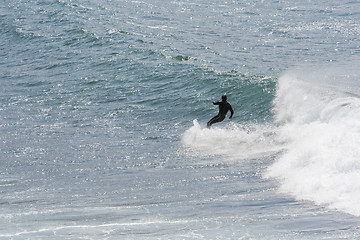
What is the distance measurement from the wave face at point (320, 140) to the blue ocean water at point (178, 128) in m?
0.06

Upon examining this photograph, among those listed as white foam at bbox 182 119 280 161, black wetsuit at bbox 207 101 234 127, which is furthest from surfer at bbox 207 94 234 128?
white foam at bbox 182 119 280 161

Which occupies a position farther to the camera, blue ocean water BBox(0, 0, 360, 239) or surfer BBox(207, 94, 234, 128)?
surfer BBox(207, 94, 234, 128)

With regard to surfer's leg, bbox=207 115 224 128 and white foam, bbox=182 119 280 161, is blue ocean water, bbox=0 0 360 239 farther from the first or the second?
surfer's leg, bbox=207 115 224 128

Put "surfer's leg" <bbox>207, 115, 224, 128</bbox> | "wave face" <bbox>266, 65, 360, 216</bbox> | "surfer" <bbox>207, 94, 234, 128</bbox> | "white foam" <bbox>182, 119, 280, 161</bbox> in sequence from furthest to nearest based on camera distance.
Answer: "surfer's leg" <bbox>207, 115, 224, 128</bbox>, "surfer" <bbox>207, 94, 234, 128</bbox>, "white foam" <bbox>182, 119, 280, 161</bbox>, "wave face" <bbox>266, 65, 360, 216</bbox>

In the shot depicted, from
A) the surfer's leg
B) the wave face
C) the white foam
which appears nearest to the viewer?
the wave face

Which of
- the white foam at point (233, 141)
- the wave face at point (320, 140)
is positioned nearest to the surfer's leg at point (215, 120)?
the white foam at point (233, 141)

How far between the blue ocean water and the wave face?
0.06m

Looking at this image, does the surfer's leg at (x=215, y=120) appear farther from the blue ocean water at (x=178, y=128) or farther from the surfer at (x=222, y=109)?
the blue ocean water at (x=178, y=128)

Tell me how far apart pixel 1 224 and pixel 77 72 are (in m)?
19.5

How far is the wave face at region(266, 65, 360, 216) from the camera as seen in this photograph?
1243 cm

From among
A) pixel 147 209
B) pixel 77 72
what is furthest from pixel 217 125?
pixel 77 72

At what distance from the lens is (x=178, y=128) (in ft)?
68.3

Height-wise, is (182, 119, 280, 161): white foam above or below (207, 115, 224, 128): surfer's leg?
below

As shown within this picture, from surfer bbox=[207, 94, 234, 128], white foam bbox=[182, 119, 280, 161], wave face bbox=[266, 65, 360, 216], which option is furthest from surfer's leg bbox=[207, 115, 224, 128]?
wave face bbox=[266, 65, 360, 216]
